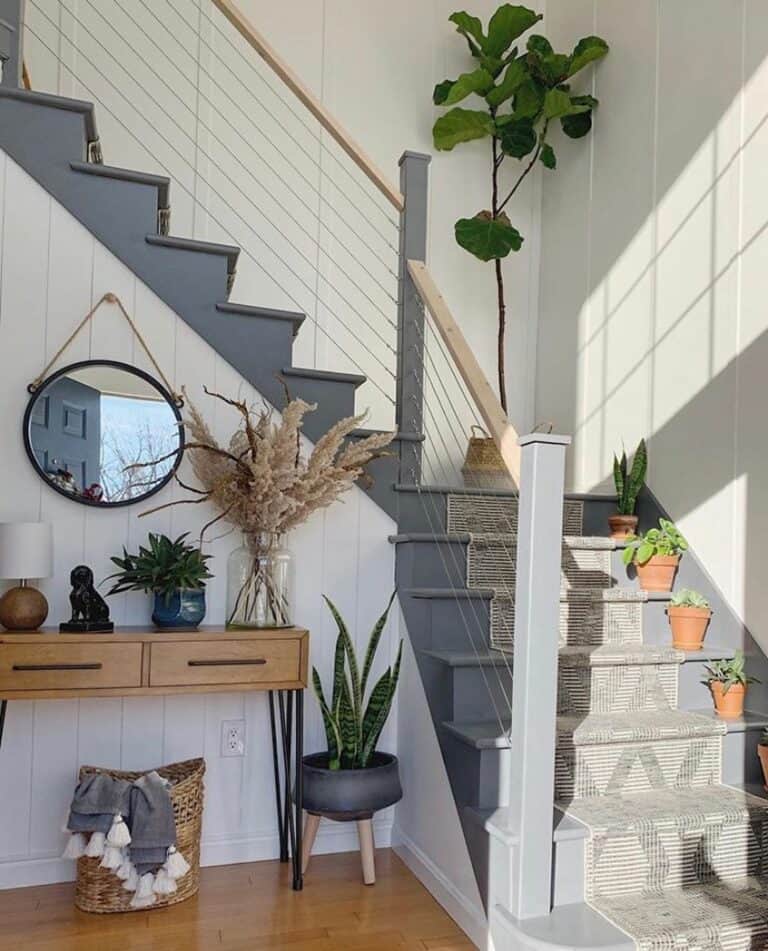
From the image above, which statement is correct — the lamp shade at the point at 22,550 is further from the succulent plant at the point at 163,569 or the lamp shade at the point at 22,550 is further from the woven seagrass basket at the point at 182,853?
the woven seagrass basket at the point at 182,853

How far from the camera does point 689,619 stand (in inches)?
108

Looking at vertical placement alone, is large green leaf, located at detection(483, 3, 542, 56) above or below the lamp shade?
above

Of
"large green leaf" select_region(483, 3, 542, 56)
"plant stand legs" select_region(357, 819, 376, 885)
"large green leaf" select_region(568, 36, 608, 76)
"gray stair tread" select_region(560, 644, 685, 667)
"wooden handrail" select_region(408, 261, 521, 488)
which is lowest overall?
"plant stand legs" select_region(357, 819, 376, 885)

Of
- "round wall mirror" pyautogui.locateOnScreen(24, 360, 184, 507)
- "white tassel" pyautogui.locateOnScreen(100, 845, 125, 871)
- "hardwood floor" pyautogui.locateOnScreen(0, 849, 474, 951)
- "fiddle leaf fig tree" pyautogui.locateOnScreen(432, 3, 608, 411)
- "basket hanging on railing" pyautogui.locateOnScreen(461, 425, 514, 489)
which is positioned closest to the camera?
"hardwood floor" pyautogui.locateOnScreen(0, 849, 474, 951)

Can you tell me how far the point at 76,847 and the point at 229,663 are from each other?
2.15 feet

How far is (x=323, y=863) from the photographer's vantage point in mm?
2705

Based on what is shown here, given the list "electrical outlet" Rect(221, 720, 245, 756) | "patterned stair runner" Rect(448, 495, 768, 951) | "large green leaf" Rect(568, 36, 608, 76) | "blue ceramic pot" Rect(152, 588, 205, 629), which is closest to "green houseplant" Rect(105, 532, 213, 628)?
"blue ceramic pot" Rect(152, 588, 205, 629)

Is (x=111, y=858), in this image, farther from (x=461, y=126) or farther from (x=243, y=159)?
(x=461, y=126)

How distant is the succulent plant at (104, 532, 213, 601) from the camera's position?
2.46 meters

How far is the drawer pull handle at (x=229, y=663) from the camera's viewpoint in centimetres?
236

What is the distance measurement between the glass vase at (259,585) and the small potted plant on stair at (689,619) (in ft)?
4.41

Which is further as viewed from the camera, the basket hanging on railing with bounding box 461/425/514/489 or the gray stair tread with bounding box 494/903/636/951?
the basket hanging on railing with bounding box 461/425/514/489

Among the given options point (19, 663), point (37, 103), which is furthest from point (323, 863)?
point (37, 103)

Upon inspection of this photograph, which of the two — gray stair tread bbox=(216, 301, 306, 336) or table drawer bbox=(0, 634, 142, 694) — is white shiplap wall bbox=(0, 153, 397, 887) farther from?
table drawer bbox=(0, 634, 142, 694)
